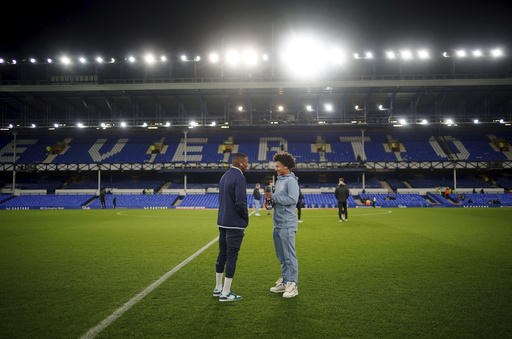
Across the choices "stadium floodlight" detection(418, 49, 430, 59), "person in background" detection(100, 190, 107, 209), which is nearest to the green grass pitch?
"person in background" detection(100, 190, 107, 209)

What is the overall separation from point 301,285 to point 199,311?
1.96 m

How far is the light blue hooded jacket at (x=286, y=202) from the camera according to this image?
4.77 meters

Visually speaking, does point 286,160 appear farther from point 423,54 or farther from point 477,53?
point 477,53

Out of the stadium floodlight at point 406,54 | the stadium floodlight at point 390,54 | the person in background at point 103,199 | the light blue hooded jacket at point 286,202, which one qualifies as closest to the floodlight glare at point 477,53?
the stadium floodlight at point 406,54

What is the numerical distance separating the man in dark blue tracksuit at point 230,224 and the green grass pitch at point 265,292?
0.89 ft

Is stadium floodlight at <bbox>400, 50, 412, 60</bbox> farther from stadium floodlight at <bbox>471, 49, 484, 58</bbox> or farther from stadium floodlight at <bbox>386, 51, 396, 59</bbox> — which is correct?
stadium floodlight at <bbox>471, 49, 484, 58</bbox>

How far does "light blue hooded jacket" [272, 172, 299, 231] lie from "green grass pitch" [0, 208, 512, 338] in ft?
3.81

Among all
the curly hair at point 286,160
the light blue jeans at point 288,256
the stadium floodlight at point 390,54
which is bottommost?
the light blue jeans at point 288,256

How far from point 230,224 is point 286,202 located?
3.09 ft

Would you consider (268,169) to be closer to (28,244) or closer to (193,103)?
(193,103)

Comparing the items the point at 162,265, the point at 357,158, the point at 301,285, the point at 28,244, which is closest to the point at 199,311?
the point at 301,285

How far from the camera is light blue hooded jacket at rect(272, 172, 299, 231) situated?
4.77m

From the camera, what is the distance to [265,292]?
4.90m

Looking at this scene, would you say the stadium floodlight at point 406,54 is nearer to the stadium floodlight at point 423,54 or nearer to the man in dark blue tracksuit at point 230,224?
the stadium floodlight at point 423,54
